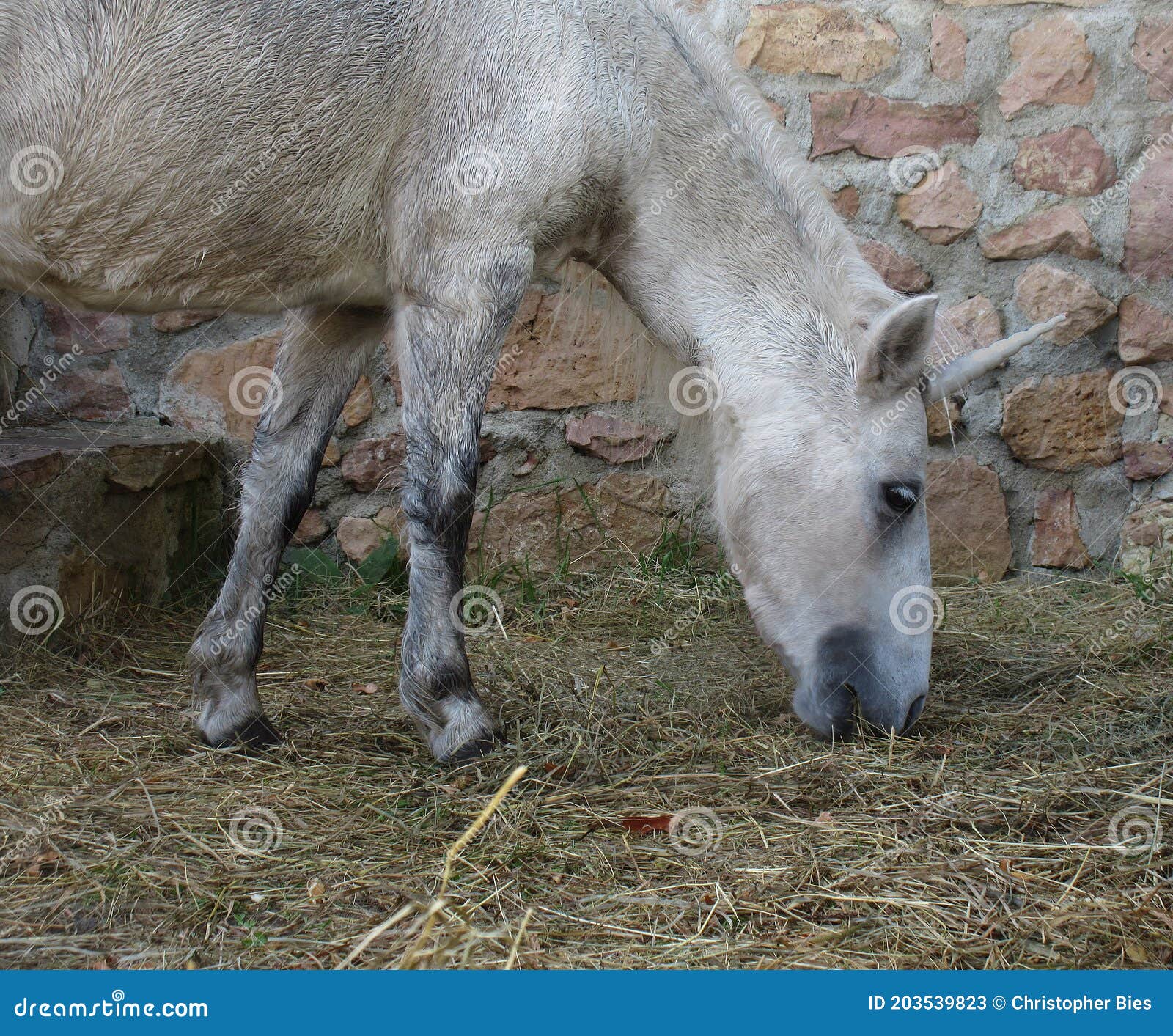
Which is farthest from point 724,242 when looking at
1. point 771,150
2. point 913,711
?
point 913,711

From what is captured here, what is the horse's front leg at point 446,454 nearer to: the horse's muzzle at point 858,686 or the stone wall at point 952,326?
the horse's muzzle at point 858,686

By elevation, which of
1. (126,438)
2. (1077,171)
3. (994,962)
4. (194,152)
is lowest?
(994,962)

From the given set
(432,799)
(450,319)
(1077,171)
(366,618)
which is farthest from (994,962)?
(1077,171)

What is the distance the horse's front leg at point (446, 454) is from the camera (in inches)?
87.0

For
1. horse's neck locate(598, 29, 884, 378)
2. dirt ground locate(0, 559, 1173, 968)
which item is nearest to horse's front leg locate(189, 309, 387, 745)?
dirt ground locate(0, 559, 1173, 968)

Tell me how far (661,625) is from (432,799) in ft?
4.42

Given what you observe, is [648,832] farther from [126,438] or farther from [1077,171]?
[1077,171]

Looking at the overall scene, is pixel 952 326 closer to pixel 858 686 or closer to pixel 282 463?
pixel 858 686

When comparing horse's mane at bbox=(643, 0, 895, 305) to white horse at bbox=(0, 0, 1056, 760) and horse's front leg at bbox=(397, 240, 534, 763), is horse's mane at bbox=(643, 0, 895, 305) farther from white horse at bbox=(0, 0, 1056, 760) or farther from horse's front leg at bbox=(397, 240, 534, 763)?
horse's front leg at bbox=(397, 240, 534, 763)

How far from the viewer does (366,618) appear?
336cm

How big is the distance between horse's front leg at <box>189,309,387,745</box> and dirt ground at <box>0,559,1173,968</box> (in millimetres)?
227

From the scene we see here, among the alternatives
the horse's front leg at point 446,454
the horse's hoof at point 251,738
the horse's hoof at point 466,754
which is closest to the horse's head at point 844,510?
the horse's front leg at point 446,454

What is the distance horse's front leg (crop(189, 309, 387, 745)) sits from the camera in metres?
2.56

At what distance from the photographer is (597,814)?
6.72ft
